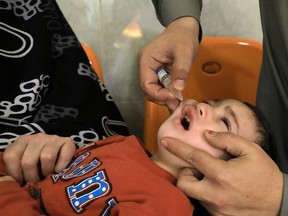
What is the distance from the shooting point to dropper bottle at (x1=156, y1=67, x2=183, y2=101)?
995 mm

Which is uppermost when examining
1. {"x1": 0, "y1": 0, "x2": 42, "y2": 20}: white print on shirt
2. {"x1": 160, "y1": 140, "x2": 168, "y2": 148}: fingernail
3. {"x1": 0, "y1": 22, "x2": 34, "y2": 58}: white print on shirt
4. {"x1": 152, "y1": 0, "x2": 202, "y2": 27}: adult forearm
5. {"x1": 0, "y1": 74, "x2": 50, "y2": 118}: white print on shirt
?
{"x1": 0, "y1": 0, "x2": 42, "y2": 20}: white print on shirt

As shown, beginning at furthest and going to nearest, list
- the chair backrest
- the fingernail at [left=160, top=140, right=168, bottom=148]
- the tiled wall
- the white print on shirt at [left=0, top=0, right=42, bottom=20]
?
the tiled wall
the chair backrest
the white print on shirt at [left=0, top=0, right=42, bottom=20]
the fingernail at [left=160, top=140, right=168, bottom=148]

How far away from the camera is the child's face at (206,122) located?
0.93 meters

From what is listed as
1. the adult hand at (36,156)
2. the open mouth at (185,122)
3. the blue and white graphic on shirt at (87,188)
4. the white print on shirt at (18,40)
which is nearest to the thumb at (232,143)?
the open mouth at (185,122)

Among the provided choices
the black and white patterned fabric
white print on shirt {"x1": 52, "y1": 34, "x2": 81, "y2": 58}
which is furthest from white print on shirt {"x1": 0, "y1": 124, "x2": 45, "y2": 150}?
white print on shirt {"x1": 52, "y1": 34, "x2": 81, "y2": 58}

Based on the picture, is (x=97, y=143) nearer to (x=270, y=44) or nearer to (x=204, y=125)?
(x=204, y=125)

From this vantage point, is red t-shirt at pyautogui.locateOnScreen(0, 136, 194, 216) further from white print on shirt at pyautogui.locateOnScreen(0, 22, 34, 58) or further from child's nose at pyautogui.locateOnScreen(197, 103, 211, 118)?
white print on shirt at pyautogui.locateOnScreen(0, 22, 34, 58)

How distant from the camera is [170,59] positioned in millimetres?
1076

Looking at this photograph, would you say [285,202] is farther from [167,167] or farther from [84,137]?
[84,137]

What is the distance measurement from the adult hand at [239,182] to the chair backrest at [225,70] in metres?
0.60

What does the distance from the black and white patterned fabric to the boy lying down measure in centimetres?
12

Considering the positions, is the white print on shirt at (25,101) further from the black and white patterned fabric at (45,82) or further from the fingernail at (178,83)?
the fingernail at (178,83)

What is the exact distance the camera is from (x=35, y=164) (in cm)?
93

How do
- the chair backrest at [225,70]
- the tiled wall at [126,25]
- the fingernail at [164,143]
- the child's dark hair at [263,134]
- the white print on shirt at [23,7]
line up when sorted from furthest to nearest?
the tiled wall at [126,25] < the chair backrest at [225,70] < the white print on shirt at [23,7] < the child's dark hair at [263,134] < the fingernail at [164,143]
